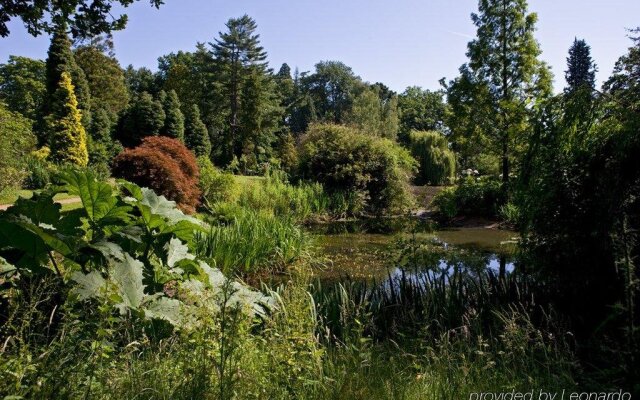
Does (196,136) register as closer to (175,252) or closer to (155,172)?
(155,172)

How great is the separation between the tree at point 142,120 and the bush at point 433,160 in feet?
48.9

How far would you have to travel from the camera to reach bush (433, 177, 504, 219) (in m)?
14.2

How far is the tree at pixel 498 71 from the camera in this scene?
1546 centimetres

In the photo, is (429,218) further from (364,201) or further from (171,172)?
(171,172)

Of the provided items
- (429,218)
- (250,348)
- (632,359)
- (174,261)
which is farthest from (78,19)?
(429,218)

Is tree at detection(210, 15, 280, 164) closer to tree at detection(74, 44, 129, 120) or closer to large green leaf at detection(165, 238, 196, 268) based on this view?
tree at detection(74, 44, 129, 120)

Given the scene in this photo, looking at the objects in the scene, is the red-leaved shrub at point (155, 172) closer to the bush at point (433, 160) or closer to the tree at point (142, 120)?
the tree at point (142, 120)

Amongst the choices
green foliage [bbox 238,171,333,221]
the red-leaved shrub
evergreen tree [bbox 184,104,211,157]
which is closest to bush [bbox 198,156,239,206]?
green foliage [bbox 238,171,333,221]

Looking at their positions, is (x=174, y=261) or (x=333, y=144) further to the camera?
(x=333, y=144)

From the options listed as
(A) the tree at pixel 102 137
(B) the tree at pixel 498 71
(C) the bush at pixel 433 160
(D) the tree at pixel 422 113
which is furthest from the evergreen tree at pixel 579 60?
(A) the tree at pixel 102 137

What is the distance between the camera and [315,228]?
12648mm

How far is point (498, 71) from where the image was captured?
16.0 m

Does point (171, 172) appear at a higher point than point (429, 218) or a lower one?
higher

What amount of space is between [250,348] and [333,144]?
13397mm
